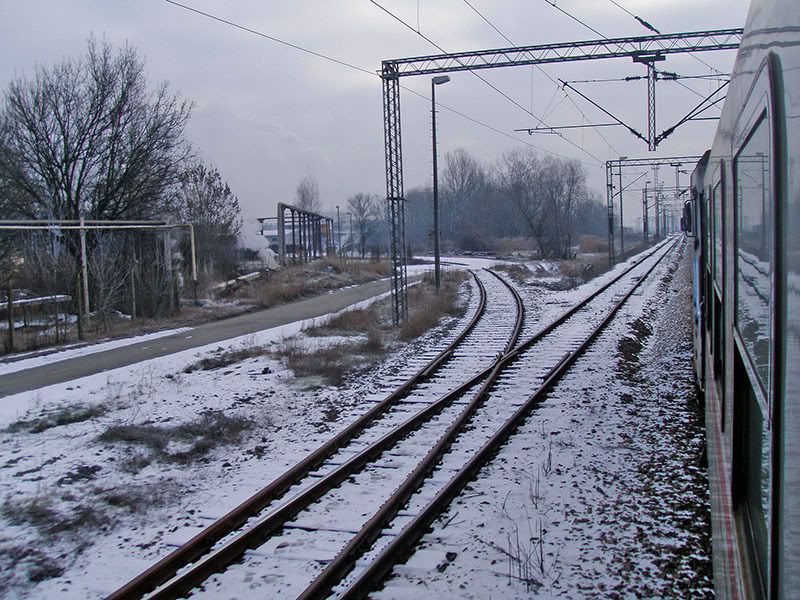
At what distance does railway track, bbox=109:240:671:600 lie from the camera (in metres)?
4.70

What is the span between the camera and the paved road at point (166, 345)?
1209 centimetres

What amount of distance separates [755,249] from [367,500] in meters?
4.42

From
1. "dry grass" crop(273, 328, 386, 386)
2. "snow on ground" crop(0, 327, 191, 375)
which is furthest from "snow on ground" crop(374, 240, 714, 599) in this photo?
"snow on ground" crop(0, 327, 191, 375)

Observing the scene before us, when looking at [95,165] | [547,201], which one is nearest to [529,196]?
[547,201]

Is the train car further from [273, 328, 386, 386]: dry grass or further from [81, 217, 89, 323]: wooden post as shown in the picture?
[81, 217, 89, 323]: wooden post

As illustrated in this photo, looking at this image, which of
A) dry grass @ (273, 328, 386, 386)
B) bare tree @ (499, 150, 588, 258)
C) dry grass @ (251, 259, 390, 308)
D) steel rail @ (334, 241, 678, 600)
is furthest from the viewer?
bare tree @ (499, 150, 588, 258)

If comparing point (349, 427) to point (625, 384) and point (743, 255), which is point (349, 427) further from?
point (743, 255)

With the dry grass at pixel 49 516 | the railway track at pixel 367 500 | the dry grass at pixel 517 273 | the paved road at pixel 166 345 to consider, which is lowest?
the dry grass at pixel 49 516

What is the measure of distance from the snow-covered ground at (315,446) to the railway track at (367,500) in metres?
0.32

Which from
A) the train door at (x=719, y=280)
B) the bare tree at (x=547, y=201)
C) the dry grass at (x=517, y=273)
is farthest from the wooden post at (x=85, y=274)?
the bare tree at (x=547, y=201)

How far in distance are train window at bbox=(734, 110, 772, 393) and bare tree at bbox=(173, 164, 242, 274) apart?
3233cm

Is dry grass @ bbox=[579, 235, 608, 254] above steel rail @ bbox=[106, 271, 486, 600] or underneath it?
above

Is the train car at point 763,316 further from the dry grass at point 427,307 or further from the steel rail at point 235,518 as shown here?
the dry grass at point 427,307

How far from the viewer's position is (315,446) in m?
7.76
